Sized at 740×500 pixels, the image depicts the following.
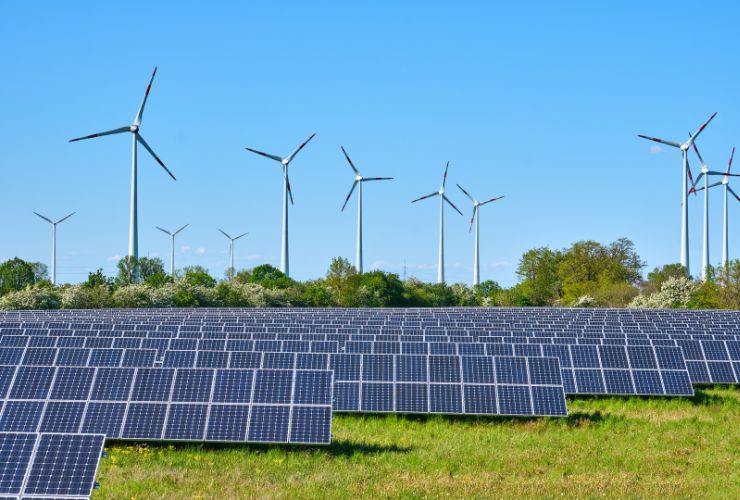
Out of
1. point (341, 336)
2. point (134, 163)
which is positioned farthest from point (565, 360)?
point (134, 163)

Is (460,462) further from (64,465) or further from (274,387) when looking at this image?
(64,465)

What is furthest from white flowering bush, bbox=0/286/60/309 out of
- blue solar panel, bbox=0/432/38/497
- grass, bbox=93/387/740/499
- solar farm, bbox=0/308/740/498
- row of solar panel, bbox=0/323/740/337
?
blue solar panel, bbox=0/432/38/497

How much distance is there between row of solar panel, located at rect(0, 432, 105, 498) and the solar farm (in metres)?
0.02

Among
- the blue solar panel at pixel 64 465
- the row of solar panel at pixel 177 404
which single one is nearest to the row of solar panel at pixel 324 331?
the row of solar panel at pixel 177 404

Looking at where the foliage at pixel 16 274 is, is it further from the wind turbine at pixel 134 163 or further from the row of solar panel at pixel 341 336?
the row of solar panel at pixel 341 336

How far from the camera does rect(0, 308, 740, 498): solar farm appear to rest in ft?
58.7

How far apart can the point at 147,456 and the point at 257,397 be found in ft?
7.99

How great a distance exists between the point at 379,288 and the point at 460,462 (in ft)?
314

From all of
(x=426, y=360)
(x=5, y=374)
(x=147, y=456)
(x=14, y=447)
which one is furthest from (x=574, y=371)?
(x=14, y=447)

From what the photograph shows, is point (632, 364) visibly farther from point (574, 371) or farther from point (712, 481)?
point (712, 481)

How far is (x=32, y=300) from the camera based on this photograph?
84875 mm

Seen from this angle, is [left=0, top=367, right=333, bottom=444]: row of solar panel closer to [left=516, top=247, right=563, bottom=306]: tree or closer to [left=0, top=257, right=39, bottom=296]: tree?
[left=0, top=257, right=39, bottom=296]: tree

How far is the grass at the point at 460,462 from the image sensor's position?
15.5 metres

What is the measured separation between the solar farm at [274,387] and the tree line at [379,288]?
192 ft
